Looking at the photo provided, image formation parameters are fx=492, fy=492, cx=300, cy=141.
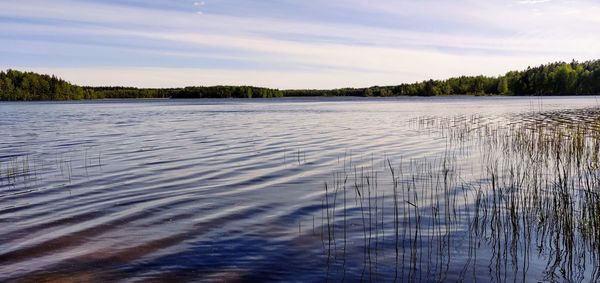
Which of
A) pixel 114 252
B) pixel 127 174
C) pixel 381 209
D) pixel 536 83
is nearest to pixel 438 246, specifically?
pixel 381 209

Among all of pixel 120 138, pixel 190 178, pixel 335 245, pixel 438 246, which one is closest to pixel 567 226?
pixel 438 246

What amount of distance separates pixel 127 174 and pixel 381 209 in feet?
28.4

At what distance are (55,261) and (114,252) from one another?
0.87m

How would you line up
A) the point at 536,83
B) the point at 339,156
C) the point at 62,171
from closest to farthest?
the point at 62,171
the point at 339,156
the point at 536,83

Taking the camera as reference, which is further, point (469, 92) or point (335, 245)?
point (469, 92)

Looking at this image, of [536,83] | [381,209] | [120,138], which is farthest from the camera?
[536,83]

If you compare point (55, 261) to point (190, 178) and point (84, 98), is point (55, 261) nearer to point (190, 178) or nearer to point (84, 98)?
point (190, 178)

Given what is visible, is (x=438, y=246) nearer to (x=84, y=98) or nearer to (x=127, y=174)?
(x=127, y=174)

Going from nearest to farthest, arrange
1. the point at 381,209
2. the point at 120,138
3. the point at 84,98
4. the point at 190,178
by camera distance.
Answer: the point at 381,209 < the point at 190,178 < the point at 120,138 < the point at 84,98

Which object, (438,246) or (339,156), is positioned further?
(339,156)

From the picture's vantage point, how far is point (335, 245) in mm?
8398

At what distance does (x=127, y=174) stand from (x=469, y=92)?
194622 millimetres

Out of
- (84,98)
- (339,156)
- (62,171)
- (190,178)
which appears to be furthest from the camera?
(84,98)

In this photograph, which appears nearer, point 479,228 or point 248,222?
point 479,228
